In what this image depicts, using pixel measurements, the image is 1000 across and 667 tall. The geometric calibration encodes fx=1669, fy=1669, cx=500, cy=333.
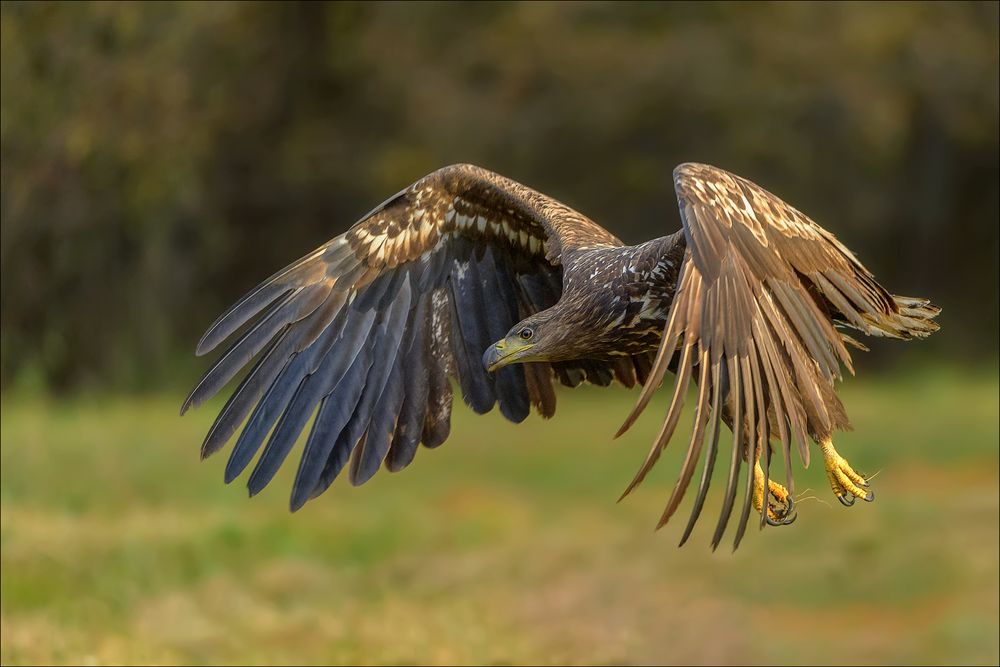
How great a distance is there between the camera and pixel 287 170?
22172 millimetres

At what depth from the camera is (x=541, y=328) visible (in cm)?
664

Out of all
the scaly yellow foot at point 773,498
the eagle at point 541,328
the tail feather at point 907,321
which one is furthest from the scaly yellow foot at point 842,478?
the tail feather at point 907,321

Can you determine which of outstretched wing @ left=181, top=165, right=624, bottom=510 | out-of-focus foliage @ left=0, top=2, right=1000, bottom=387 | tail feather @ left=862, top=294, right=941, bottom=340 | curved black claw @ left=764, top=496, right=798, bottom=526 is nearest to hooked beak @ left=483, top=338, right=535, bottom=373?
outstretched wing @ left=181, top=165, right=624, bottom=510

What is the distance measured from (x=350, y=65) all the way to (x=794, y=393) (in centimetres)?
1694

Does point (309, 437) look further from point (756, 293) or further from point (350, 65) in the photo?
point (350, 65)

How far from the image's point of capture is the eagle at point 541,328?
18.3 feet

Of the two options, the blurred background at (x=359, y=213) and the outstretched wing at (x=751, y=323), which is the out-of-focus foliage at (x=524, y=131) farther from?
the outstretched wing at (x=751, y=323)

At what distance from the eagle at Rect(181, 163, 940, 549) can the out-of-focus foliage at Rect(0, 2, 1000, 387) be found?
10285 mm

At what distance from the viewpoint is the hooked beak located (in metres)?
6.65

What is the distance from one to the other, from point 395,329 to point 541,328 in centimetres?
103

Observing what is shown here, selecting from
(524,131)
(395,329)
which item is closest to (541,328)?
(395,329)

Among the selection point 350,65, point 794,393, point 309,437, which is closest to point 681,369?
point 794,393

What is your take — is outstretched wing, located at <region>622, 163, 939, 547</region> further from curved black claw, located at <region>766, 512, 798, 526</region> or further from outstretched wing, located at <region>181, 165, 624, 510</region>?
outstretched wing, located at <region>181, 165, 624, 510</region>

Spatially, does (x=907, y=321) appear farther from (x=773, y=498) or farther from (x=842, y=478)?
(x=773, y=498)
